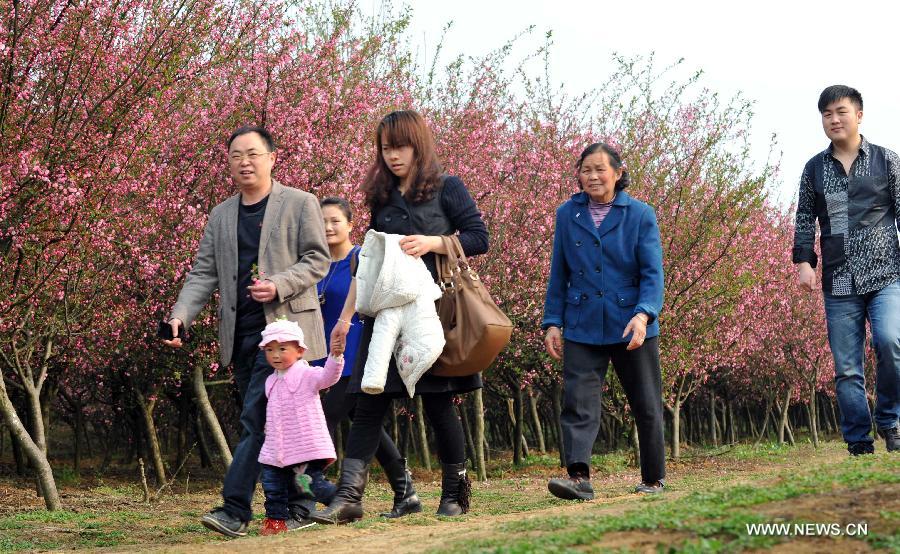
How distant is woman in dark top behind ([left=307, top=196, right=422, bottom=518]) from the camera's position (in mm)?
6750

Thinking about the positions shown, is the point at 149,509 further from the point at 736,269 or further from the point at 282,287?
the point at 736,269

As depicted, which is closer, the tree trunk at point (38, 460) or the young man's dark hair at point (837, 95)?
the young man's dark hair at point (837, 95)

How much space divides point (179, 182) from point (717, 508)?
9.53 meters

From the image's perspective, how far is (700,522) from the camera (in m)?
3.98

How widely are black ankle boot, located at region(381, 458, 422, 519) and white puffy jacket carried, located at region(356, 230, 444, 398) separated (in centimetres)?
105

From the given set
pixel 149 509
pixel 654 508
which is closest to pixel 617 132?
pixel 149 509

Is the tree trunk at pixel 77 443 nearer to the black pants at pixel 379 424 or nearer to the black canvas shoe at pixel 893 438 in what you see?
the black pants at pixel 379 424

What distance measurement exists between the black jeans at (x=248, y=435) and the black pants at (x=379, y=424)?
45cm

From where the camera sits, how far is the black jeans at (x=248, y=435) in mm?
5852

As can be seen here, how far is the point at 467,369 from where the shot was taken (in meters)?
5.89

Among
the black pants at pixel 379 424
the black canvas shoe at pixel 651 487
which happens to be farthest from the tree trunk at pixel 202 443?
the black pants at pixel 379 424

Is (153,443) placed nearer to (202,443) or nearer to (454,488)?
(202,443)

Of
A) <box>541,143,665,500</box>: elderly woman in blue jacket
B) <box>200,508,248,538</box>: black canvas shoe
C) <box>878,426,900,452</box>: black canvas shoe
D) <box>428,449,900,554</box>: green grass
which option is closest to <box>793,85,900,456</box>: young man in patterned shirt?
<box>878,426,900,452</box>: black canvas shoe

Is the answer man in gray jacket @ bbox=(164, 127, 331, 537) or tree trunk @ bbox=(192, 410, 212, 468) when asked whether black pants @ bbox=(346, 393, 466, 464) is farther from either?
tree trunk @ bbox=(192, 410, 212, 468)
